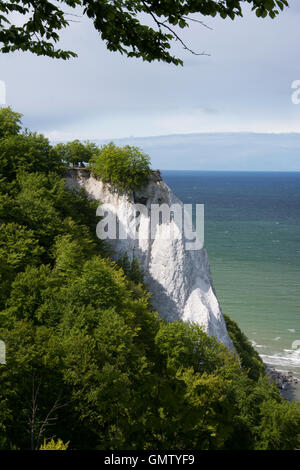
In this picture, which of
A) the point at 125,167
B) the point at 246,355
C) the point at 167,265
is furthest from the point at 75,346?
the point at 246,355

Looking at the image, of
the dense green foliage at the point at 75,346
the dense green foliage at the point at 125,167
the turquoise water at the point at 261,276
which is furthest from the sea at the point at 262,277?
the dense green foliage at the point at 125,167

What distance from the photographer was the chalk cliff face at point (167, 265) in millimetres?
30750

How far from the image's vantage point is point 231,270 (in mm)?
75875

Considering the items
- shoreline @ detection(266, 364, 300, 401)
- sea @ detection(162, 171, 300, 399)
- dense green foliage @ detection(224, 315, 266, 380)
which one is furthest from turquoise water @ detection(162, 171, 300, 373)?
dense green foliage @ detection(224, 315, 266, 380)

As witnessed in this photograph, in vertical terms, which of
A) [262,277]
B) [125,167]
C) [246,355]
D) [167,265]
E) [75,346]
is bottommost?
[262,277]

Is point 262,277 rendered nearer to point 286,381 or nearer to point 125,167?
point 286,381

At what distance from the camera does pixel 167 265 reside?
31.5 m

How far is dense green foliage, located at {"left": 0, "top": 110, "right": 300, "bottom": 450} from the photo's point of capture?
17141mm

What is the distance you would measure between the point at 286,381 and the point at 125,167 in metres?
26.1

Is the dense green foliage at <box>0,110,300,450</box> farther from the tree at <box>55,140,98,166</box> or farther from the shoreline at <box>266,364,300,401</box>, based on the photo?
the shoreline at <box>266,364,300,401</box>

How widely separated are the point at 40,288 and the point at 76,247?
410 centimetres

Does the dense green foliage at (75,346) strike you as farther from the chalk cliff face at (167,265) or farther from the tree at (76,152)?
the tree at (76,152)

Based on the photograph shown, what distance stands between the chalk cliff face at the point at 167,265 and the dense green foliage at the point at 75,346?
2.06 meters
